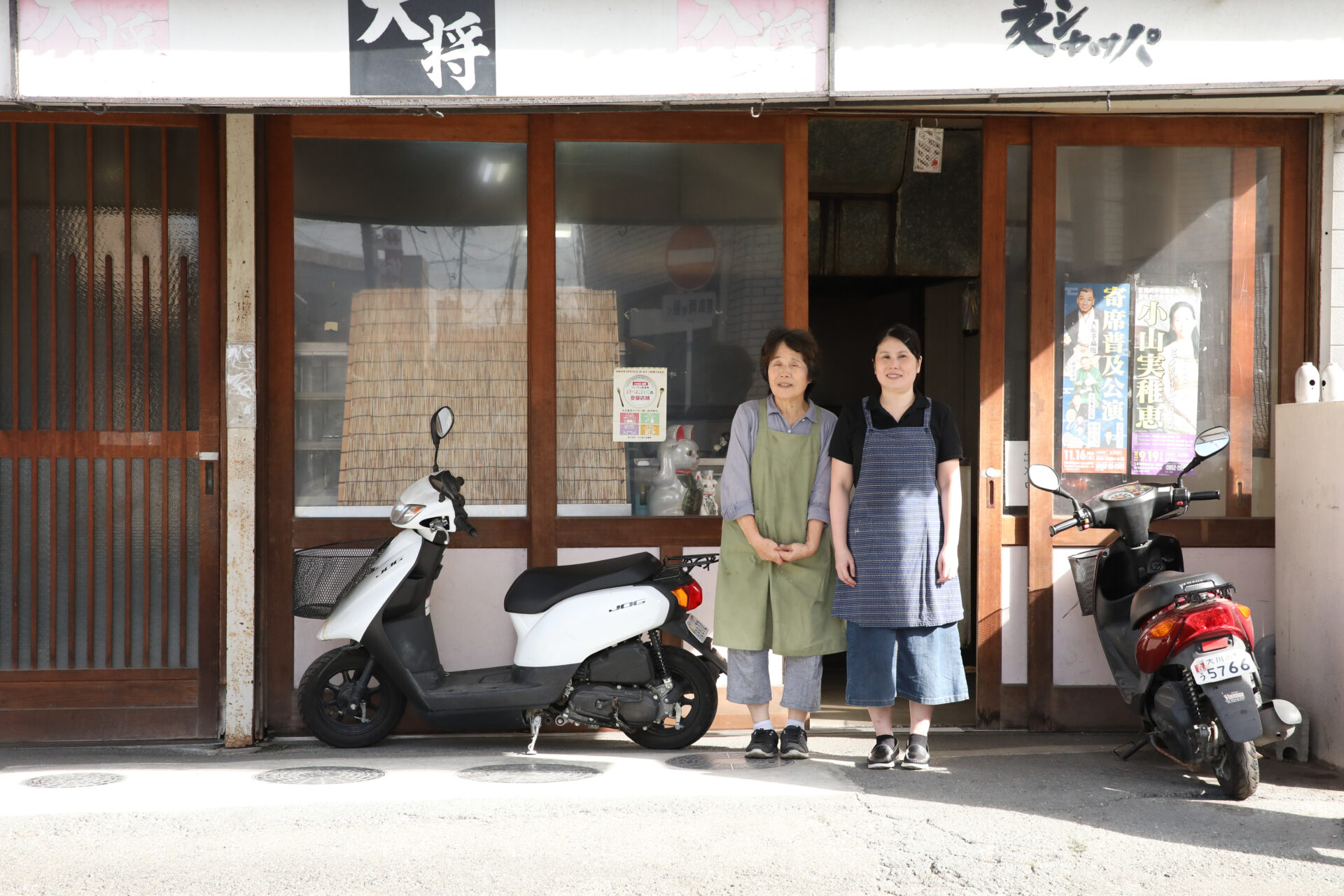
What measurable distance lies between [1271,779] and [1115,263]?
9.05 ft

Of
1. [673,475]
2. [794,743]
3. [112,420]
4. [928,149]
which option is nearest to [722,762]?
[794,743]

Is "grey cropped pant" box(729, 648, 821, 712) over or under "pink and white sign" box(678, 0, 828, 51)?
under

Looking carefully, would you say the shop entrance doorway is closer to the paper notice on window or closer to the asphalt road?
the asphalt road

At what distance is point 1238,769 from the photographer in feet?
15.5

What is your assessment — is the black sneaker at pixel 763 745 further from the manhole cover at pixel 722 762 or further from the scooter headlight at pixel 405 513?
the scooter headlight at pixel 405 513

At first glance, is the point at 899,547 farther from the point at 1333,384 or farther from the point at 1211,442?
the point at 1333,384

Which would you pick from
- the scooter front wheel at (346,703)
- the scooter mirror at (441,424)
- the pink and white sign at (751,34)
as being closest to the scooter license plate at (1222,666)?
the pink and white sign at (751,34)

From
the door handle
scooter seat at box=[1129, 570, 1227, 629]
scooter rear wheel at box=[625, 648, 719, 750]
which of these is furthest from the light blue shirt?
the door handle

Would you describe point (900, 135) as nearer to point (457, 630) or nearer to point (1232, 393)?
point (1232, 393)

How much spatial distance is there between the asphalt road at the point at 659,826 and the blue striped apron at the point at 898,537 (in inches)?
29.6

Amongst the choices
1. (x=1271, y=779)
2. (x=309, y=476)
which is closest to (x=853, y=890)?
(x=1271, y=779)

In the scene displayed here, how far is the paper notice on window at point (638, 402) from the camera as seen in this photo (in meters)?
6.21

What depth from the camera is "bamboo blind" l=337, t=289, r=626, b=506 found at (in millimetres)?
6160

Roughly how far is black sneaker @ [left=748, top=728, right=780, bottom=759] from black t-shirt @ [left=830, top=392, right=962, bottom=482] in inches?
51.0
